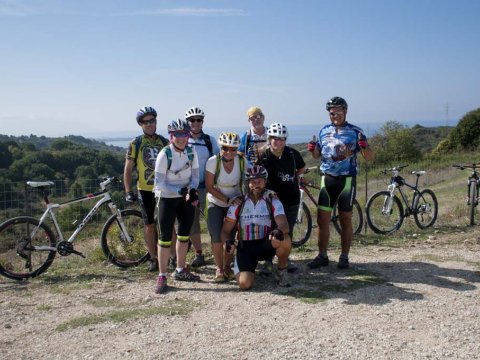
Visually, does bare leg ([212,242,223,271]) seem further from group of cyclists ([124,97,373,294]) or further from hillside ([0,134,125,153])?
hillside ([0,134,125,153])

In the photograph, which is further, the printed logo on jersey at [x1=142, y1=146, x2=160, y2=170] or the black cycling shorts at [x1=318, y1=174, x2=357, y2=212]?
the black cycling shorts at [x1=318, y1=174, x2=357, y2=212]

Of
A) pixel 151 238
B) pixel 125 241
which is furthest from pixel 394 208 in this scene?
pixel 125 241

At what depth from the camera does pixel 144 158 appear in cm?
588

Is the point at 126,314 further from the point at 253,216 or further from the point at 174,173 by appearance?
the point at 253,216

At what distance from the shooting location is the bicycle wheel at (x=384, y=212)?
28.9ft

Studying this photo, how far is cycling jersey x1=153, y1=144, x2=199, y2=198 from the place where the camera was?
532 cm

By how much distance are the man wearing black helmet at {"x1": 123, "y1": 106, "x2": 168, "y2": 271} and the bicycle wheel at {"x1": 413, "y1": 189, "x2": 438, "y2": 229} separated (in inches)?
232

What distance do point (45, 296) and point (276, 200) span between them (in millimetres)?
3161

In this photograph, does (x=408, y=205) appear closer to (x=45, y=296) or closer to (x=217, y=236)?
(x=217, y=236)

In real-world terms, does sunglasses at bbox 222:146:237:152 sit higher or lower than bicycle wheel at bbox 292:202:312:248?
higher

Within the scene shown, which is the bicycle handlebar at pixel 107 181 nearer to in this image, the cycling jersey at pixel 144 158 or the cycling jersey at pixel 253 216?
the cycling jersey at pixel 144 158

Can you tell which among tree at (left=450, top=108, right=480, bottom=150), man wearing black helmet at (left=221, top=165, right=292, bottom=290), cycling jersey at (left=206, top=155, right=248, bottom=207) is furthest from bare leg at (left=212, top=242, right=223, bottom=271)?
tree at (left=450, top=108, right=480, bottom=150)

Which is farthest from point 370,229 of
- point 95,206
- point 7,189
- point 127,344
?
point 7,189

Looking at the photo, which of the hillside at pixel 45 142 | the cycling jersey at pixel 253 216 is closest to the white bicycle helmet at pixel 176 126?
the cycling jersey at pixel 253 216
